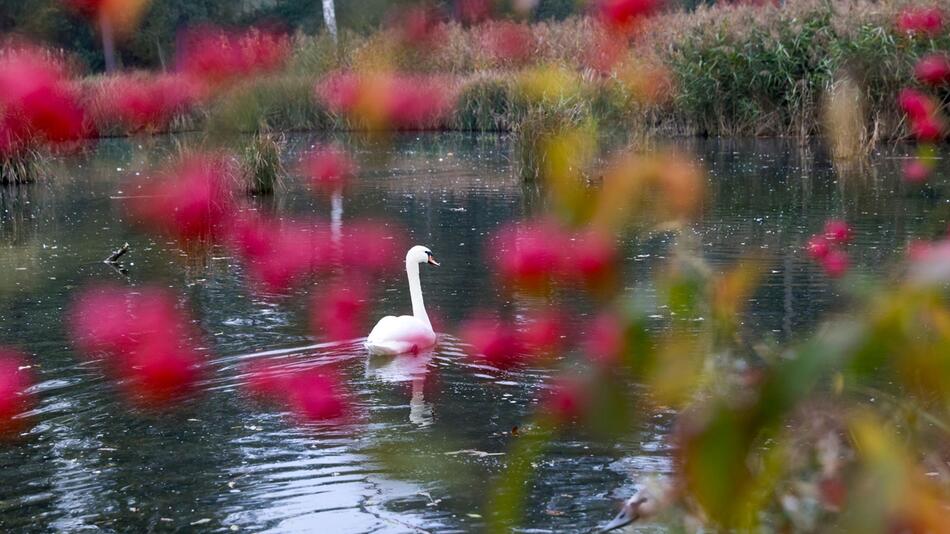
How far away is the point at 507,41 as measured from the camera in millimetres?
2020

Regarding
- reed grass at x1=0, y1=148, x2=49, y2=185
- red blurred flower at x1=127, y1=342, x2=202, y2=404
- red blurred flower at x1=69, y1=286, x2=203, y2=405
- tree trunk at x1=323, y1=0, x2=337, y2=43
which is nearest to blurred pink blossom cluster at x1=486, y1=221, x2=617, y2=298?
tree trunk at x1=323, y1=0, x2=337, y2=43

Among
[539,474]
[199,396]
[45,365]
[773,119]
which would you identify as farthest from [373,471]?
[773,119]

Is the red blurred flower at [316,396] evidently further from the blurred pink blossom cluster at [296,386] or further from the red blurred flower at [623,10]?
the red blurred flower at [623,10]

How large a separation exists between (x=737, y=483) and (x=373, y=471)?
449cm

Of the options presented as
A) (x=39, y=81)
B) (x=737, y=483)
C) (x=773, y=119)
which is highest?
(x=39, y=81)

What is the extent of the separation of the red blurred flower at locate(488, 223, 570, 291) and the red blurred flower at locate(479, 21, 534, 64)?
0.32 metres

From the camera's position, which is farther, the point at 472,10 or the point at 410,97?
the point at 410,97

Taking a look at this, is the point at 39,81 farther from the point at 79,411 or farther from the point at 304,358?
the point at 304,358

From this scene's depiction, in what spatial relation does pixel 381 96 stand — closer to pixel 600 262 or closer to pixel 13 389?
pixel 600 262

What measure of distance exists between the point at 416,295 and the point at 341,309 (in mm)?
1180

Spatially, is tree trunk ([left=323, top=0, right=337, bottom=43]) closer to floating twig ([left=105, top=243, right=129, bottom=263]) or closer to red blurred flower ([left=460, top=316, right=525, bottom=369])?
red blurred flower ([left=460, top=316, right=525, bottom=369])

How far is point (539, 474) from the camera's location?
5.31 metres

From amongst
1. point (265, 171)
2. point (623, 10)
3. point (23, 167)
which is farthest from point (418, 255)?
point (23, 167)

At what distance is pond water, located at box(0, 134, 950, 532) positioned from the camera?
501 centimetres
